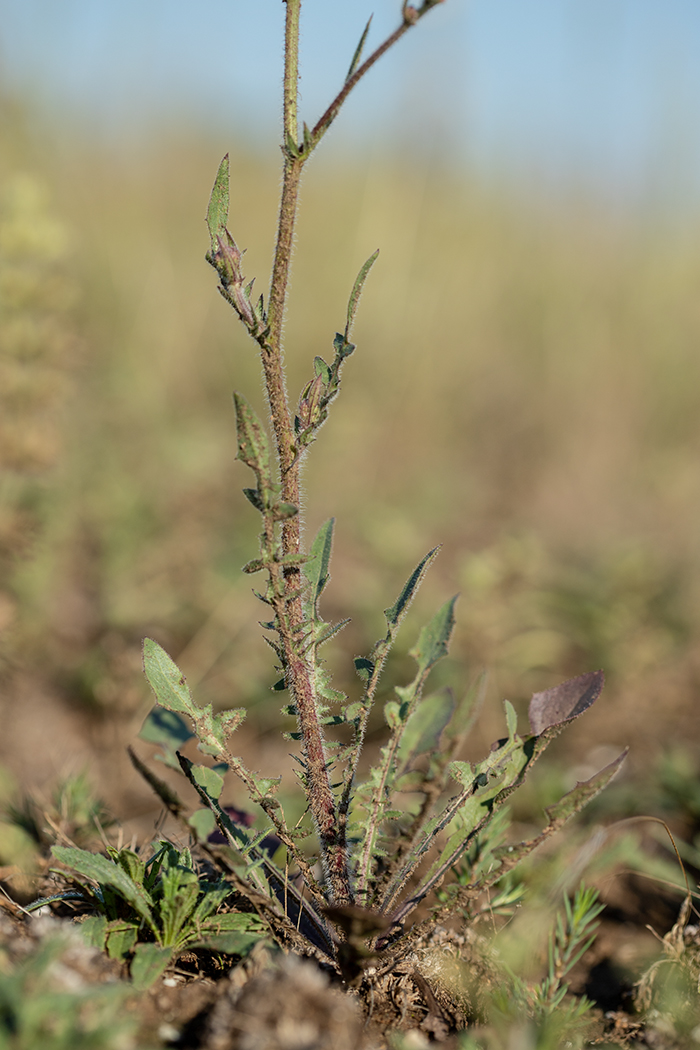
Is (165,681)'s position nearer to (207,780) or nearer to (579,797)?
(207,780)

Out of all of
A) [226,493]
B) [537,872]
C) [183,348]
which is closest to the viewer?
[537,872]

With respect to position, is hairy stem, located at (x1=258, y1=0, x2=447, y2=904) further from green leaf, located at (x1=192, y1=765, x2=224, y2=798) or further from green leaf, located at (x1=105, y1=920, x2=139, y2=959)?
green leaf, located at (x1=105, y1=920, x2=139, y2=959)

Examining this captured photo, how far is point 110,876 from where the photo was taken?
3.98ft

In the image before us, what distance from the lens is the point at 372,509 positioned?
4023 mm

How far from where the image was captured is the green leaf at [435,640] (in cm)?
118

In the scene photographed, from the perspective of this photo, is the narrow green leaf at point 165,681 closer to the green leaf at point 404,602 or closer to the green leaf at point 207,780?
the green leaf at point 207,780

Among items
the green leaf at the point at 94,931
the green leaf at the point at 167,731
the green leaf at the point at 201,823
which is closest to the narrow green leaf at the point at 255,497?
the green leaf at the point at 201,823

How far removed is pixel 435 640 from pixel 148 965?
1.99ft

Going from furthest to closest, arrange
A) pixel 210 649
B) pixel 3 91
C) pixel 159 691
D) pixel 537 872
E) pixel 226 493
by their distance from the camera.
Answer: pixel 3 91
pixel 226 493
pixel 210 649
pixel 537 872
pixel 159 691

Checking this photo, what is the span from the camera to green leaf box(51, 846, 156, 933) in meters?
1.20

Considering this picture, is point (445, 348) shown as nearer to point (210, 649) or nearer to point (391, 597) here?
point (391, 597)

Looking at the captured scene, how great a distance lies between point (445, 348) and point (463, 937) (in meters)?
4.87

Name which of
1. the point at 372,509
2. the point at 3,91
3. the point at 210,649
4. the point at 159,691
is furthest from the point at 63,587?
the point at 3,91

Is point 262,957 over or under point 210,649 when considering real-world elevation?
over
